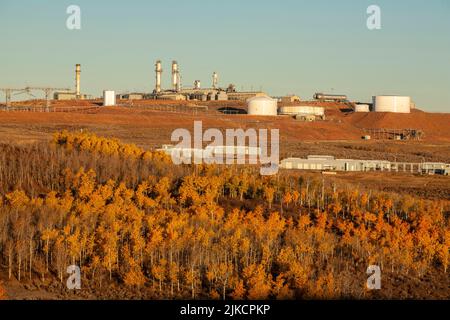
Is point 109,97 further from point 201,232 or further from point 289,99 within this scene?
point 201,232

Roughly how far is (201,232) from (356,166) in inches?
1456

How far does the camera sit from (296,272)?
3103cm

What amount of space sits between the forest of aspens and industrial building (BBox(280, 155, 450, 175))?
15675 mm

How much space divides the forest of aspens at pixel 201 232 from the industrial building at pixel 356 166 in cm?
1568

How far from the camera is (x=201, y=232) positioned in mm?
36469

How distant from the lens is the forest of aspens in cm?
3148

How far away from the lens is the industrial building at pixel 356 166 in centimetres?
6906

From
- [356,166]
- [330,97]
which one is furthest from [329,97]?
[356,166]

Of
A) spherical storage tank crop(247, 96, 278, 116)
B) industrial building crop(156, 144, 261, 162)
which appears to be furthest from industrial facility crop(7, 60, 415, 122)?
industrial building crop(156, 144, 261, 162)

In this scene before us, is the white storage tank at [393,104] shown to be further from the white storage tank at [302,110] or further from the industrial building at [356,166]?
the industrial building at [356,166]

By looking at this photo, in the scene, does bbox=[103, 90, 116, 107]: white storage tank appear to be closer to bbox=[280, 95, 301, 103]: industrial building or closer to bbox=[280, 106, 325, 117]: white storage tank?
bbox=[280, 106, 325, 117]: white storage tank

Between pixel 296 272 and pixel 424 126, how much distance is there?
9255cm
